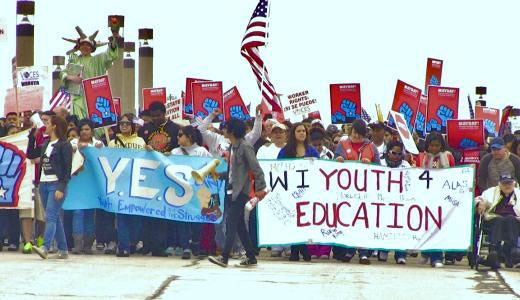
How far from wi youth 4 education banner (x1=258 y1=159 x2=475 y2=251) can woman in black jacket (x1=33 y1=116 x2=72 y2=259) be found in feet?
8.14

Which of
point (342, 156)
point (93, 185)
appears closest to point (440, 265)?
point (342, 156)

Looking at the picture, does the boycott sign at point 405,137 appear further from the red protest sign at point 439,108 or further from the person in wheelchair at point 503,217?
the red protest sign at point 439,108

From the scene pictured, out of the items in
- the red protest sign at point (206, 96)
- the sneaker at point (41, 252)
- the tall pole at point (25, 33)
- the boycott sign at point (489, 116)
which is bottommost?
the sneaker at point (41, 252)

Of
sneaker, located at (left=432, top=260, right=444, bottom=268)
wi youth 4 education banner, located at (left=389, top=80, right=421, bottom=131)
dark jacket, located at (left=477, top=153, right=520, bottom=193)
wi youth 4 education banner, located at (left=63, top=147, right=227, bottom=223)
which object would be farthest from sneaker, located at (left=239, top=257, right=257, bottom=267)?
wi youth 4 education banner, located at (left=389, top=80, right=421, bottom=131)

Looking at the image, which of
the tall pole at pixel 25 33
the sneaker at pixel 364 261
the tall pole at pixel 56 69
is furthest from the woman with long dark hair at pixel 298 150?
the tall pole at pixel 56 69

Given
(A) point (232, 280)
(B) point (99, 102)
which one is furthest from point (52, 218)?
(B) point (99, 102)

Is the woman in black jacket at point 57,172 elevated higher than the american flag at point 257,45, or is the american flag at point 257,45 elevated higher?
the american flag at point 257,45

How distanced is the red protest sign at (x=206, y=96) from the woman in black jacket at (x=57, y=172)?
8.39 metres

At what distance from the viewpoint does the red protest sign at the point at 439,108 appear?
75.5ft

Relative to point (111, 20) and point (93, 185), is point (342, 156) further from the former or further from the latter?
point (111, 20)

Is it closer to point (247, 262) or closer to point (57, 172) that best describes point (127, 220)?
point (57, 172)

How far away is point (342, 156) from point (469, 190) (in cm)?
162

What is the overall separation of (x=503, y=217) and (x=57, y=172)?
5291 mm

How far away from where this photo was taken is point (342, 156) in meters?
18.4
